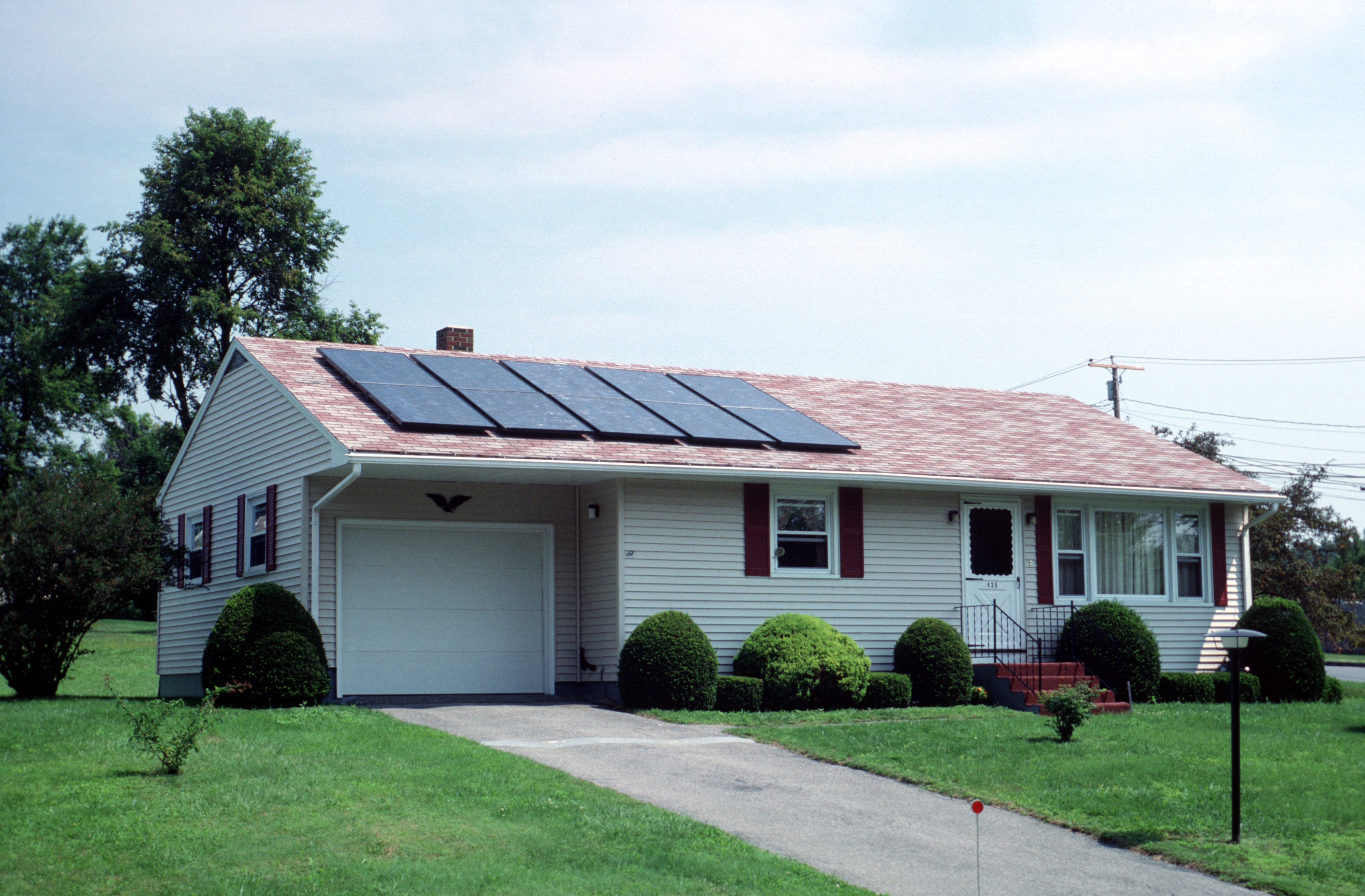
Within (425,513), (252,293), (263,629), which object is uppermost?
(252,293)

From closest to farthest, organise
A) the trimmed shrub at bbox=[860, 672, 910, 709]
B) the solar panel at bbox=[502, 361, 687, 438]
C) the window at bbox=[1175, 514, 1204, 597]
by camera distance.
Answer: the trimmed shrub at bbox=[860, 672, 910, 709], the solar panel at bbox=[502, 361, 687, 438], the window at bbox=[1175, 514, 1204, 597]

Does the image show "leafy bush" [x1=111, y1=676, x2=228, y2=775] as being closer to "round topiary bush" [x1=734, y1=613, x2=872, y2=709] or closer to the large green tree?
"round topiary bush" [x1=734, y1=613, x2=872, y2=709]

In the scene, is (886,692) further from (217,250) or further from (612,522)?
(217,250)

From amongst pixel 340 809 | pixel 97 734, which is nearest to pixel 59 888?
pixel 340 809

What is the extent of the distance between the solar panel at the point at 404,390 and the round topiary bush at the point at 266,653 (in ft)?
8.45

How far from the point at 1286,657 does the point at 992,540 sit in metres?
4.40

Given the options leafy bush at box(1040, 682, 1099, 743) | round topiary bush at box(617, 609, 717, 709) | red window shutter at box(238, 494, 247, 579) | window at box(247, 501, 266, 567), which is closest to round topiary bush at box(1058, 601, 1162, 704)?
leafy bush at box(1040, 682, 1099, 743)

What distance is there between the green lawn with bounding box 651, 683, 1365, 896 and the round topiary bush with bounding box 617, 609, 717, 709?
55 centimetres

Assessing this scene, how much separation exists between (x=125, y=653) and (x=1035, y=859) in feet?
95.0

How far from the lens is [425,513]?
16.9m

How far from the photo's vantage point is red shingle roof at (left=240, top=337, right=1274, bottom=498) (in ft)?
51.3

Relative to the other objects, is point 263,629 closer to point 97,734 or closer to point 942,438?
point 97,734

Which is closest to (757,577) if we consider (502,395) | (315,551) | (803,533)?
(803,533)

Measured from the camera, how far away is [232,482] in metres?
19.1
